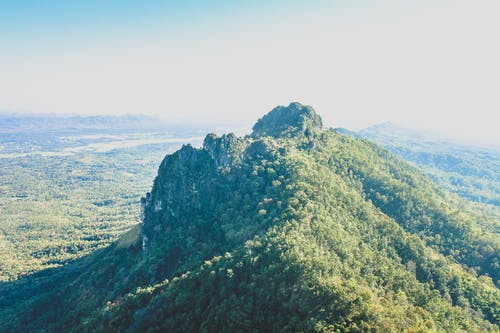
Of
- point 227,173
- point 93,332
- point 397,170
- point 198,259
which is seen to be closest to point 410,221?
point 397,170

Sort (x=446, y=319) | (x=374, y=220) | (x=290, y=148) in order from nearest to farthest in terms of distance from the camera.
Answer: (x=446, y=319)
(x=374, y=220)
(x=290, y=148)

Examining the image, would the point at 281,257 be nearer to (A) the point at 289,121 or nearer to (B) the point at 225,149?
(B) the point at 225,149

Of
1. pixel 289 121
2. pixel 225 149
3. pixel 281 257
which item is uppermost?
pixel 289 121

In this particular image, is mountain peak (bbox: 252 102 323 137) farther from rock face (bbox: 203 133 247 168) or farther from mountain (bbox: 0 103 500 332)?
rock face (bbox: 203 133 247 168)

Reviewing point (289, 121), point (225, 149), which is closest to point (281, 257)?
point (225, 149)

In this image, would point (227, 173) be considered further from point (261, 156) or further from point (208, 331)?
point (208, 331)

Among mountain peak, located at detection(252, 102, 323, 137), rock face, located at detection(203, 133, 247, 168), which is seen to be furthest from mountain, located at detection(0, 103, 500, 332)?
mountain peak, located at detection(252, 102, 323, 137)

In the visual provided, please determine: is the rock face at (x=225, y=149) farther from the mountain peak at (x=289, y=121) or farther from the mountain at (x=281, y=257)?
the mountain peak at (x=289, y=121)
